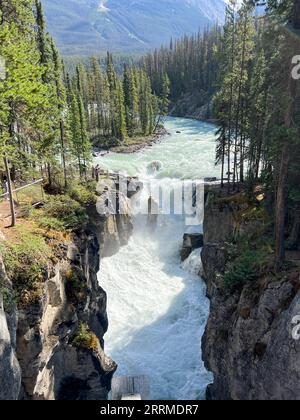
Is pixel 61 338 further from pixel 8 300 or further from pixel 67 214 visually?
pixel 67 214

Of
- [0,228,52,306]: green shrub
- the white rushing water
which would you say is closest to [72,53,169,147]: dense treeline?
the white rushing water

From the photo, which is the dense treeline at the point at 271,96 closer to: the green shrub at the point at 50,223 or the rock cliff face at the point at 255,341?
the rock cliff face at the point at 255,341

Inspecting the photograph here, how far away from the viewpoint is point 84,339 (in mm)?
20781

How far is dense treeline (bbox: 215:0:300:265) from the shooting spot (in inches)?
588

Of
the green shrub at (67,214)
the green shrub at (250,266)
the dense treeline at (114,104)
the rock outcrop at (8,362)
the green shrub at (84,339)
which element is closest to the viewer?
the rock outcrop at (8,362)

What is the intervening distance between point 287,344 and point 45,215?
1594 cm

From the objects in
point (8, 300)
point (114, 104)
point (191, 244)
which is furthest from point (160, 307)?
point (114, 104)

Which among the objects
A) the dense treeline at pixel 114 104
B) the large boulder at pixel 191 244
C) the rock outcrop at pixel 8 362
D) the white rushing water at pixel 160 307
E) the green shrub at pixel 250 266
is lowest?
the white rushing water at pixel 160 307

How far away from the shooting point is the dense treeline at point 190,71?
12269 cm

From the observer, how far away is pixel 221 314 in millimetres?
18656

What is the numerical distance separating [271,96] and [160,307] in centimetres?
1791

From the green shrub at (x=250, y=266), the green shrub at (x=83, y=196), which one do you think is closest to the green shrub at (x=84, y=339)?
the green shrub at (x=250, y=266)

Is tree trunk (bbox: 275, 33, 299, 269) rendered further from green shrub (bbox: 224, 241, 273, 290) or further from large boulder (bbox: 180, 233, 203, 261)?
large boulder (bbox: 180, 233, 203, 261)

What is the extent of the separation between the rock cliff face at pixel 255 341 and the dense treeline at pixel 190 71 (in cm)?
10568
